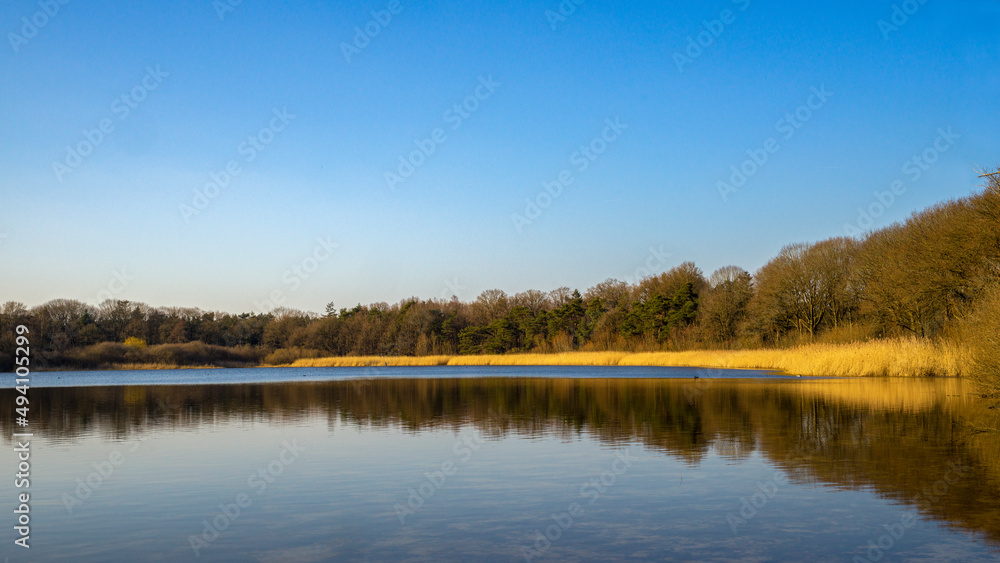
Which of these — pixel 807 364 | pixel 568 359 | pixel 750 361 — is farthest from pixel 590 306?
pixel 807 364

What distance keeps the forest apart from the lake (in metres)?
5.98

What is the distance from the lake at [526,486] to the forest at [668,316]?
236 inches

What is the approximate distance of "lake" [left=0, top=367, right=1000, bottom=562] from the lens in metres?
5.82

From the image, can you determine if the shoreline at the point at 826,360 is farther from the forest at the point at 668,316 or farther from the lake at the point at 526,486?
the lake at the point at 526,486

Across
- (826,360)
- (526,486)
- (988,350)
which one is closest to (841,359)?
(826,360)

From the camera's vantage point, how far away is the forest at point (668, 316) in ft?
93.4

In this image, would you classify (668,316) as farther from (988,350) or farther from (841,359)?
(988,350)

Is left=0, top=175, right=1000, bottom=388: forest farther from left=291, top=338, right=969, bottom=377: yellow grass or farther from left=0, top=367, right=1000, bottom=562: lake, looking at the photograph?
left=0, top=367, right=1000, bottom=562: lake

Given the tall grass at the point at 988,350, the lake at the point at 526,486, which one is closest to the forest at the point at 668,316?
the tall grass at the point at 988,350

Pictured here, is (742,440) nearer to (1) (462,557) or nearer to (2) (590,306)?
(1) (462,557)

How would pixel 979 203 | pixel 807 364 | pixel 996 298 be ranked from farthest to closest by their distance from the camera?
A: pixel 807 364
pixel 979 203
pixel 996 298

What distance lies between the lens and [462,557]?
5.51 metres

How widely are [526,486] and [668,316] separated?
54.6 meters

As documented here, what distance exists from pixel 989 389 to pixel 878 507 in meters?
9.86
